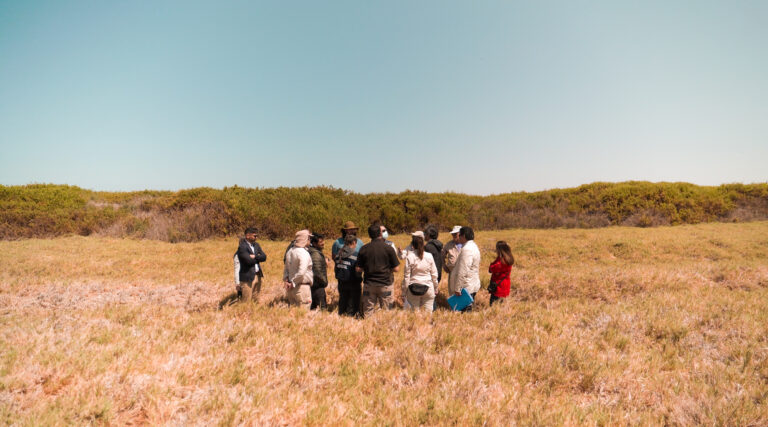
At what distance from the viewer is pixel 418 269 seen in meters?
7.14

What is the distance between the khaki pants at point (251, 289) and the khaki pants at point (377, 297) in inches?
109

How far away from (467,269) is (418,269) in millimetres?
1080

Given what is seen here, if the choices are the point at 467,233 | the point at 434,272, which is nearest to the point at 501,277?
the point at 467,233

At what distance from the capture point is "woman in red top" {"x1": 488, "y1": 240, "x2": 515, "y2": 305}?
726 centimetres

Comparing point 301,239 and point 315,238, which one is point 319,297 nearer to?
point 315,238

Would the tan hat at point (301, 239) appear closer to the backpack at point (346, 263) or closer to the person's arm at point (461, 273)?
the backpack at point (346, 263)

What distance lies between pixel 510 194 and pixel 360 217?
34.0ft

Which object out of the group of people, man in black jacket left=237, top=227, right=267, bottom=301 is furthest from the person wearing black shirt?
man in black jacket left=237, top=227, right=267, bottom=301

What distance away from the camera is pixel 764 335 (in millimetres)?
5613

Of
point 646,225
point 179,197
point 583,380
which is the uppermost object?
point 179,197

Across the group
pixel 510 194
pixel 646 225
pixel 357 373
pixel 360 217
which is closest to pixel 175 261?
pixel 360 217

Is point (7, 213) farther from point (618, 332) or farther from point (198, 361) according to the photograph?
point (618, 332)

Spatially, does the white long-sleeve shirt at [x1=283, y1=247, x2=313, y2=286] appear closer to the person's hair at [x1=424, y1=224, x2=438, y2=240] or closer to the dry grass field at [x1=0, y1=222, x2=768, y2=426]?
the dry grass field at [x1=0, y1=222, x2=768, y2=426]

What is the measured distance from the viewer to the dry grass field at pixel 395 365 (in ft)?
9.33
